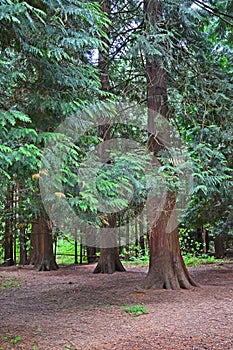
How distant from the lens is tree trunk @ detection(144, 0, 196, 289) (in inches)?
326

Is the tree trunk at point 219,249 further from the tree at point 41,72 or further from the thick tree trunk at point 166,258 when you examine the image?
the tree at point 41,72

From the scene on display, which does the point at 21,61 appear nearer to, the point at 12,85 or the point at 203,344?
the point at 12,85

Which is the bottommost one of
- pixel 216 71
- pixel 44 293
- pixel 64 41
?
pixel 44 293

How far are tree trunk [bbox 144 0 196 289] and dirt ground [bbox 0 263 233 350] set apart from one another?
389 millimetres

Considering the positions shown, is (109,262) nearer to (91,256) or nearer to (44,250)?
(44,250)

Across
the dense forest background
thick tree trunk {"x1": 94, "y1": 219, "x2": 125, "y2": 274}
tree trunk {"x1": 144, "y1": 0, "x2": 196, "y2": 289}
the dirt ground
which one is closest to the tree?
the dense forest background

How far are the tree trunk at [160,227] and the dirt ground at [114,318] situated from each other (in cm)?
39

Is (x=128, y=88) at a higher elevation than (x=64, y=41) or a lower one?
higher

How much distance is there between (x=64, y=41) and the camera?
3.99 metres

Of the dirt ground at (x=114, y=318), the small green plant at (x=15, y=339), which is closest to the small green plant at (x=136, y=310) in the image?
the dirt ground at (x=114, y=318)

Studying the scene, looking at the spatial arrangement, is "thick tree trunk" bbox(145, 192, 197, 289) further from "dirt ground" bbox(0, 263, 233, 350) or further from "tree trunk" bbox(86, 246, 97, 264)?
"tree trunk" bbox(86, 246, 97, 264)

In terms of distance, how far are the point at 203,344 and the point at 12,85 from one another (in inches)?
157

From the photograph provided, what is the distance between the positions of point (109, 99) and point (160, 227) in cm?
444

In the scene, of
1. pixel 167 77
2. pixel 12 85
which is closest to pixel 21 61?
pixel 12 85
